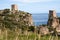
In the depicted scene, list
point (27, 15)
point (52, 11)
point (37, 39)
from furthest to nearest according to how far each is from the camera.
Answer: point (52, 11) < point (27, 15) < point (37, 39)

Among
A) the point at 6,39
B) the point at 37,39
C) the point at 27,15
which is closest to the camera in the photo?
the point at 6,39

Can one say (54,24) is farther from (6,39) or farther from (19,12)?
(6,39)

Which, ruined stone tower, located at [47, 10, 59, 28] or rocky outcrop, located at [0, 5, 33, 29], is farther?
ruined stone tower, located at [47, 10, 59, 28]

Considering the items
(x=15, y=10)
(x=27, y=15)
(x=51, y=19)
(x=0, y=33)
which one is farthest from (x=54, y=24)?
(x=0, y=33)

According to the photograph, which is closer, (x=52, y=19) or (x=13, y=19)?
(x=13, y=19)

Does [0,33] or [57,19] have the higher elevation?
[0,33]

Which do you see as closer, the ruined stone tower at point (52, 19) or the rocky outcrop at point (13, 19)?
the rocky outcrop at point (13, 19)

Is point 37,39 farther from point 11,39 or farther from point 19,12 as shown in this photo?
point 19,12

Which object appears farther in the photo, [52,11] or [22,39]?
[52,11]

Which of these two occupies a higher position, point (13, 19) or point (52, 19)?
point (13, 19)

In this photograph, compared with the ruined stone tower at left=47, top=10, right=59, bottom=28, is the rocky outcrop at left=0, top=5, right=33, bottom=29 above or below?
above

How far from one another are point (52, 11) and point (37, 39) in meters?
73.6

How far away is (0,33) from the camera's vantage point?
350 inches

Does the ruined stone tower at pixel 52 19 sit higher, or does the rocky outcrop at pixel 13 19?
the rocky outcrop at pixel 13 19
